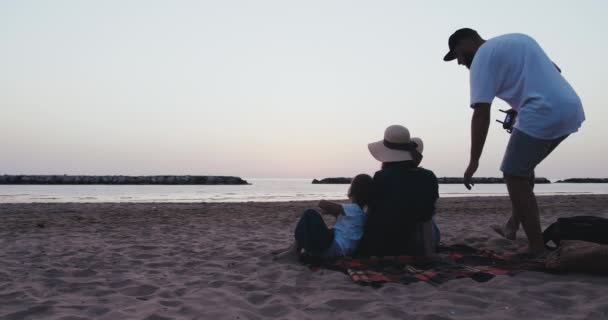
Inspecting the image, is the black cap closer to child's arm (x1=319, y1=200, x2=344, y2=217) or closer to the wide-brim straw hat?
the wide-brim straw hat

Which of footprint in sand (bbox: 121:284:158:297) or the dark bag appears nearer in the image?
footprint in sand (bbox: 121:284:158:297)

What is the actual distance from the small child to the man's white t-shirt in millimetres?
1092

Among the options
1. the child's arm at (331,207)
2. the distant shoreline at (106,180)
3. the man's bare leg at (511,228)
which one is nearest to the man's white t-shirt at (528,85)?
the child's arm at (331,207)

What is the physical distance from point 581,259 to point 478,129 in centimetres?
113

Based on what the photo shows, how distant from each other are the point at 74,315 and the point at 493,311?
231 cm

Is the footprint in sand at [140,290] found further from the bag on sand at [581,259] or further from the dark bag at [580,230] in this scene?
the dark bag at [580,230]

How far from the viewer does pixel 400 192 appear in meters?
3.50

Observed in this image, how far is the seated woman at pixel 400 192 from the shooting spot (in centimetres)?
351

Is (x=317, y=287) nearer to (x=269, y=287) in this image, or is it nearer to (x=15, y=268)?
(x=269, y=287)

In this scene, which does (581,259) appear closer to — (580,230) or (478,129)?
(580,230)

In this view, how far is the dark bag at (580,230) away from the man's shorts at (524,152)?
0.78 metres

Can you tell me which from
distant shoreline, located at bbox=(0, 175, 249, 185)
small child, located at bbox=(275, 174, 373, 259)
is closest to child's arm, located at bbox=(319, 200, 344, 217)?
small child, located at bbox=(275, 174, 373, 259)

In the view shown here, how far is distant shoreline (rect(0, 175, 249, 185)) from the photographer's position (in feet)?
156

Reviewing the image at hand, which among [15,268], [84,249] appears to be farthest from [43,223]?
[15,268]
